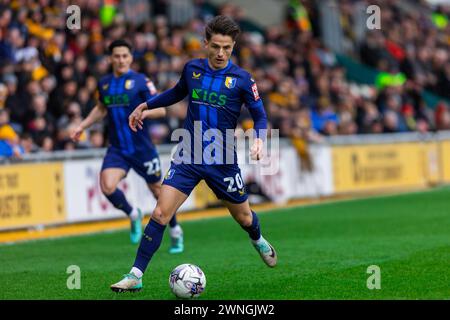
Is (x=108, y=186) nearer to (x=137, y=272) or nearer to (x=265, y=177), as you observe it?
(x=137, y=272)

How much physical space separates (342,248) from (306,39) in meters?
18.0

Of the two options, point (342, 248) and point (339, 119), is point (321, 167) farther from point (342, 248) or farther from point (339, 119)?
point (342, 248)

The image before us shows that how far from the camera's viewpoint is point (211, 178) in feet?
30.3

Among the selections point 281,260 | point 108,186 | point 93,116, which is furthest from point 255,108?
point 108,186

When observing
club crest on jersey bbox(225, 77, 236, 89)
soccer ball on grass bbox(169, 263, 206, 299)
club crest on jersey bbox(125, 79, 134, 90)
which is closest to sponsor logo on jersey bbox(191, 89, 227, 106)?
club crest on jersey bbox(225, 77, 236, 89)

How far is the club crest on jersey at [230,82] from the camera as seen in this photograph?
360 inches

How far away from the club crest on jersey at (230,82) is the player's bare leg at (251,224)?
112cm

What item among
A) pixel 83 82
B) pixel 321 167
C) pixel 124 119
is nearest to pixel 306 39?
pixel 321 167

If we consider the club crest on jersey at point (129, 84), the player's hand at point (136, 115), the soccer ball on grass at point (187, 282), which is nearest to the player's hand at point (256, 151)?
the soccer ball on grass at point (187, 282)

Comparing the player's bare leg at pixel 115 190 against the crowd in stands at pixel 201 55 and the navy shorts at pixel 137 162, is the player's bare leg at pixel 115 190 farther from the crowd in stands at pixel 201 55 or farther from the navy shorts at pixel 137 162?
the crowd in stands at pixel 201 55

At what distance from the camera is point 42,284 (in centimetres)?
969

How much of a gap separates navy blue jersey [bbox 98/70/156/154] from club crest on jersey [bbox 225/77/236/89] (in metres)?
3.62

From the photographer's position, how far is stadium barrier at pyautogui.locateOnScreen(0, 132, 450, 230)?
16.9m

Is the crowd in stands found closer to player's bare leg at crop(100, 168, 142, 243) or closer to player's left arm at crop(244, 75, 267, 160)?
player's bare leg at crop(100, 168, 142, 243)
